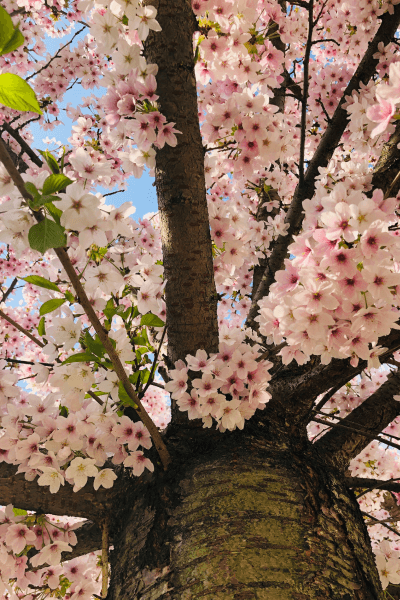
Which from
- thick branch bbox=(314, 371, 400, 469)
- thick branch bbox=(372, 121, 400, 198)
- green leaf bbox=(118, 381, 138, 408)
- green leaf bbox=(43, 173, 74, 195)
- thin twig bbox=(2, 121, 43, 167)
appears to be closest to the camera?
green leaf bbox=(43, 173, 74, 195)

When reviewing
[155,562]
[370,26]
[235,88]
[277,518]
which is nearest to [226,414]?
[277,518]

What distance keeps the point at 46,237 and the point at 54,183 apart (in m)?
0.14

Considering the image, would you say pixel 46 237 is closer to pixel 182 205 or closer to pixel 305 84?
pixel 182 205

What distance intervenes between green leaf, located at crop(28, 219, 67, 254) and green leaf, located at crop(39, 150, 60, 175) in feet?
0.66

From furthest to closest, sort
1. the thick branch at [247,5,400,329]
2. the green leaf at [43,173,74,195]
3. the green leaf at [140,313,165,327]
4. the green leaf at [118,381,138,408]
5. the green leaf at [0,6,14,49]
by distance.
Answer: the thick branch at [247,5,400,329] < the green leaf at [140,313,165,327] < the green leaf at [118,381,138,408] < the green leaf at [43,173,74,195] < the green leaf at [0,6,14,49]

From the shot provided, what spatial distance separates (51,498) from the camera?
1495 mm

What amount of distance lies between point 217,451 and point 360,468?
11.0 feet

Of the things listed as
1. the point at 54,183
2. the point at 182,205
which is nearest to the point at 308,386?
the point at 182,205

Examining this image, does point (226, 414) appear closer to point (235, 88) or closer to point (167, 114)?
point (167, 114)

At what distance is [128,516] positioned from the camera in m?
1.40

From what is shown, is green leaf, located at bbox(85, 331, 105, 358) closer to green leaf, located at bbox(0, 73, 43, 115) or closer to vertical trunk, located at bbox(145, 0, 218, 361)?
vertical trunk, located at bbox(145, 0, 218, 361)

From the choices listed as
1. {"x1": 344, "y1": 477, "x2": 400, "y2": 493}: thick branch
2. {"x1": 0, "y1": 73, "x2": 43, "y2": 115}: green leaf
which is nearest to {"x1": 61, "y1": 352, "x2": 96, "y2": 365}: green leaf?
{"x1": 0, "y1": 73, "x2": 43, "y2": 115}: green leaf

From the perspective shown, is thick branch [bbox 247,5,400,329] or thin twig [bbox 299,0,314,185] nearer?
thin twig [bbox 299,0,314,185]

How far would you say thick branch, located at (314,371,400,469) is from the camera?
188cm
